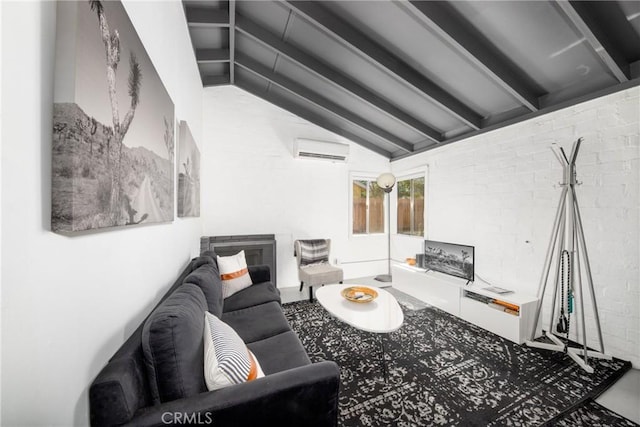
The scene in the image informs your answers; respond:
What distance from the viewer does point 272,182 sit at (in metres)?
4.01

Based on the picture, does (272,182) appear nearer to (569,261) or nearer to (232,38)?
(232,38)

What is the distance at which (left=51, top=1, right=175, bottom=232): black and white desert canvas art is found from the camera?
63 centimetres

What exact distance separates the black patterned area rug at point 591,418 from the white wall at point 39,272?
2.43 meters

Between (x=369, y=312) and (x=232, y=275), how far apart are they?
1.40 metres

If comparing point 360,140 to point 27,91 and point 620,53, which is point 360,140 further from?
point 27,91

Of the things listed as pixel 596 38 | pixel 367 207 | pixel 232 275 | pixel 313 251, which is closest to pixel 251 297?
pixel 232 275

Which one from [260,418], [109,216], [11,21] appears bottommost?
[260,418]

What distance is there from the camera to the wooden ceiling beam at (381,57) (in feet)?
7.23

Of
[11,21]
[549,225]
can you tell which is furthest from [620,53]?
[11,21]

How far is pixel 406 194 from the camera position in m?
4.60

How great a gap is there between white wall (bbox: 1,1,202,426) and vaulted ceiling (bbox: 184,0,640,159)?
2234 millimetres

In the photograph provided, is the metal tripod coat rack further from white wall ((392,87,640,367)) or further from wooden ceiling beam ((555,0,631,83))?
wooden ceiling beam ((555,0,631,83))

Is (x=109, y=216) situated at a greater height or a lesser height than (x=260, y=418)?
greater

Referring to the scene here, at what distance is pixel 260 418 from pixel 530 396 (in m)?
1.95
